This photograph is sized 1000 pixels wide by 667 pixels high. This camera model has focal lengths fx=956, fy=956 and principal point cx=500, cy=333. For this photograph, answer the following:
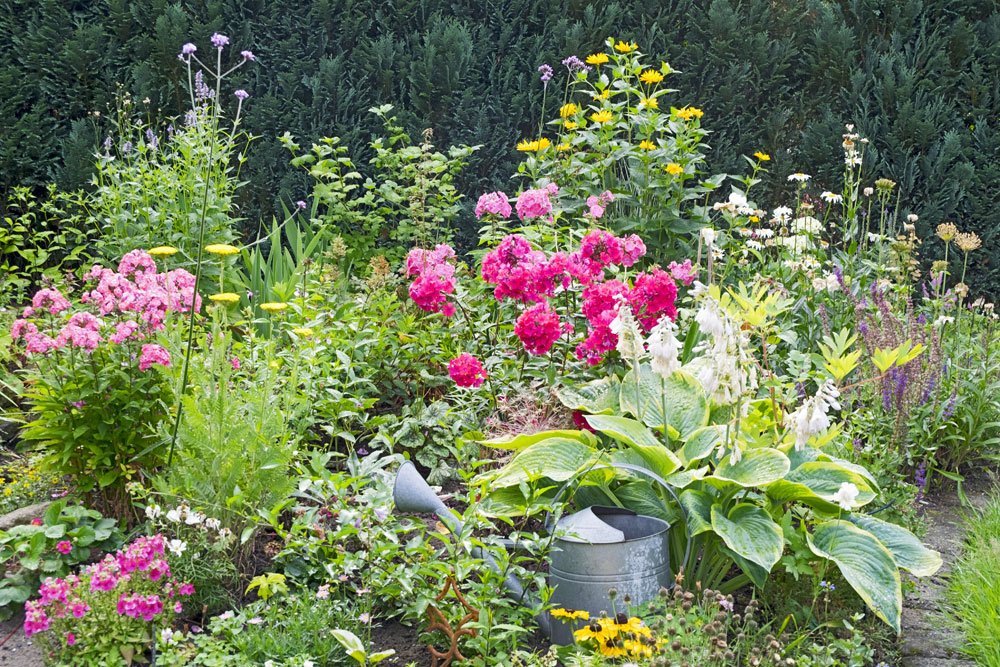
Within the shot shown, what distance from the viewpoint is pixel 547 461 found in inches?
118

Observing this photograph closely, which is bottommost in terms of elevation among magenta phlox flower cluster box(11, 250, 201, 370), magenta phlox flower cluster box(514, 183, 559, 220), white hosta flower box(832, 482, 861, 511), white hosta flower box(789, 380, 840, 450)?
white hosta flower box(832, 482, 861, 511)

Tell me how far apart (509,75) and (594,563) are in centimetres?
428

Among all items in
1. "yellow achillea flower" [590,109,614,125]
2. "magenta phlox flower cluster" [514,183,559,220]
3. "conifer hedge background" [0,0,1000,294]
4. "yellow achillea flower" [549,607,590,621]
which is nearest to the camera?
"yellow achillea flower" [549,607,590,621]

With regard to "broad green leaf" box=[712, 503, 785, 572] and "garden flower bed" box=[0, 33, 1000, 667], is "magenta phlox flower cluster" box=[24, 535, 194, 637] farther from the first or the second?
"broad green leaf" box=[712, 503, 785, 572]

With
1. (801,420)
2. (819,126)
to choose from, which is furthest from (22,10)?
(801,420)

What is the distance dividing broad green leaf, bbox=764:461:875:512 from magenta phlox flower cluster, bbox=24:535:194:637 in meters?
1.76

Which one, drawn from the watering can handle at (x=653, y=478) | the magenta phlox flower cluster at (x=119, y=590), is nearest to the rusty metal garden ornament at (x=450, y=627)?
the watering can handle at (x=653, y=478)

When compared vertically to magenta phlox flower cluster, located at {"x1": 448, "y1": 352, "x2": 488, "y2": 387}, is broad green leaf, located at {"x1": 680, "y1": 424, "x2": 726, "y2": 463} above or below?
below

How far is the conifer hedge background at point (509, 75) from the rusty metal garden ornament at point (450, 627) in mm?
4022

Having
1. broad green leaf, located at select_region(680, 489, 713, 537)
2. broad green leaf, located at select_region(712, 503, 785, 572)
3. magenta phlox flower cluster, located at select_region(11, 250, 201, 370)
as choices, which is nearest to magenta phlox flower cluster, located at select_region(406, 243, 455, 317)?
magenta phlox flower cluster, located at select_region(11, 250, 201, 370)

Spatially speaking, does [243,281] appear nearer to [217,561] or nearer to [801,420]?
[217,561]

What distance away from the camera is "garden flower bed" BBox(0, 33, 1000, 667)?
2.63m

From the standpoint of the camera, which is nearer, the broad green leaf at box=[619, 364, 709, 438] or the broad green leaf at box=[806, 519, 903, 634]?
the broad green leaf at box=[806, 519, 903, 634]

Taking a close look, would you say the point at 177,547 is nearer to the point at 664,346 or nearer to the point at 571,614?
the point at 571,614
